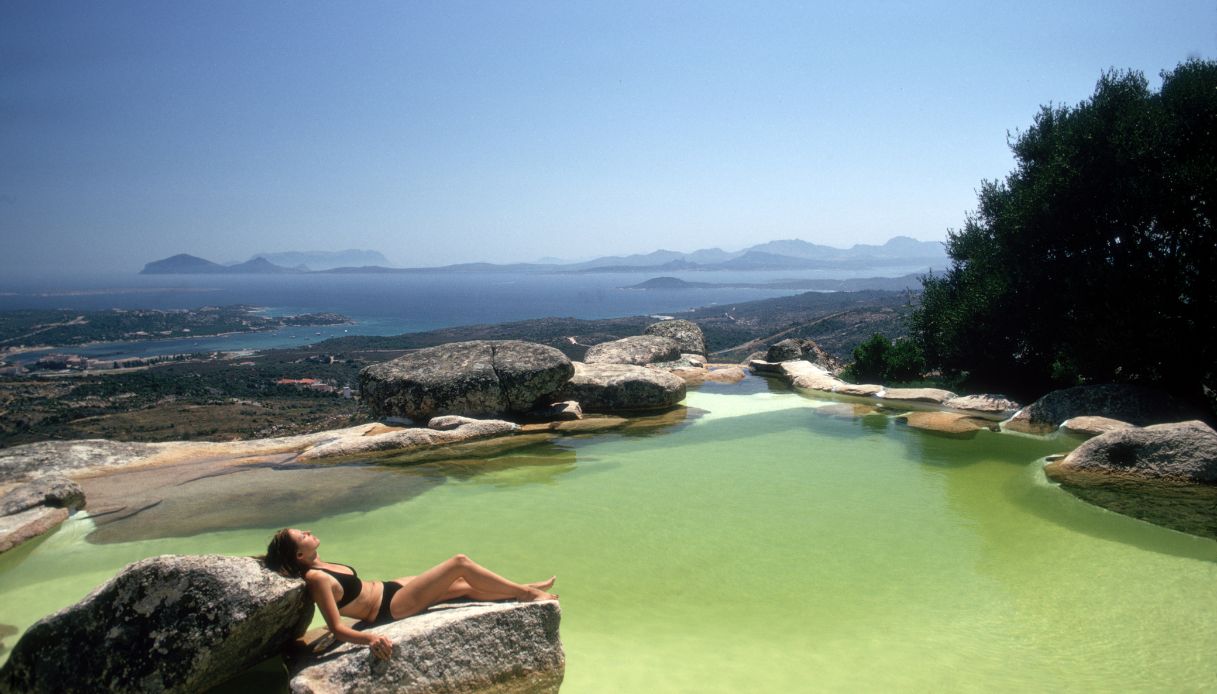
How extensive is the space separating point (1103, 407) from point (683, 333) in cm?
1503

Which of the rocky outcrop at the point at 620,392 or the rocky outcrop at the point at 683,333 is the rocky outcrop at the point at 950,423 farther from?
the rocky outcrop at the point at 683,333

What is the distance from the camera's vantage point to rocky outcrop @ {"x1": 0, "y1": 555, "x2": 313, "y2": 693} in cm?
475

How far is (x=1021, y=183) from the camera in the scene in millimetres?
19062

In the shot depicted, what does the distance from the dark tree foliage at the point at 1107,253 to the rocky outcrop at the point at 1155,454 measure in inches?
189

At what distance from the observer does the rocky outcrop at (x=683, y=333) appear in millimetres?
26625

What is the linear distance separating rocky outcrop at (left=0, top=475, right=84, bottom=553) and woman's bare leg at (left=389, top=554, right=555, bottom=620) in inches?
266

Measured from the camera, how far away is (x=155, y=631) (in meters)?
4.88

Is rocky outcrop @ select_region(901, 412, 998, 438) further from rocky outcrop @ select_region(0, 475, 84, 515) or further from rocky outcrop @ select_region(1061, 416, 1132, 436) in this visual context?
rocky outcrop @ select_region(0, 475, 84, 515)

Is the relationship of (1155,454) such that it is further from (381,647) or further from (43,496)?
(43,496)

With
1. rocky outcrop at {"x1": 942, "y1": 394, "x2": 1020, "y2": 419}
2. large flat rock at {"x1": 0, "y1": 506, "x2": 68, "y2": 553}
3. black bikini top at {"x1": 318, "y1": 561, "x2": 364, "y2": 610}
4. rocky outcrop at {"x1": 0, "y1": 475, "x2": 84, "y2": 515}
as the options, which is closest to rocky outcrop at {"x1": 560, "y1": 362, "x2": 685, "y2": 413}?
rocky outcrop at {"x1": 942, "y1": 394, "x2": 1020, "y2": 419}

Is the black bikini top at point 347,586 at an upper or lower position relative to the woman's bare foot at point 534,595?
upper

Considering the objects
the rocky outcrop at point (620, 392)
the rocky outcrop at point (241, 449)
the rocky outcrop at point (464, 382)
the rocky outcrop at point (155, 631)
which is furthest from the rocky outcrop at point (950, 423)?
the rocky outcrop at point (155, 631)

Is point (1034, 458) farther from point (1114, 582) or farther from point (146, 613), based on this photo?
point (146, 613)

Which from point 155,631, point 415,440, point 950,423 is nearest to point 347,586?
point 155,631
